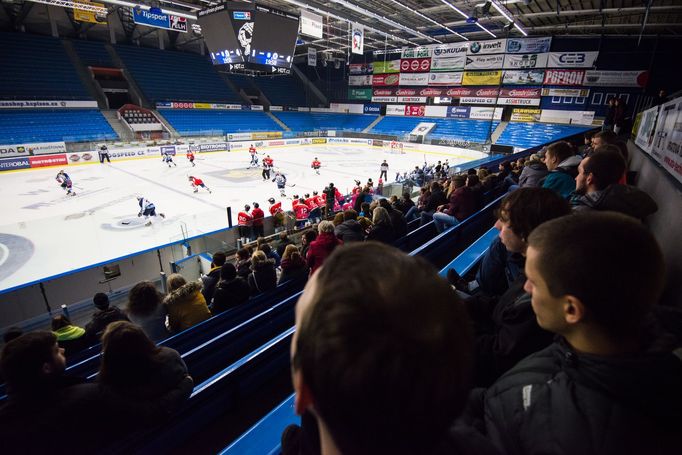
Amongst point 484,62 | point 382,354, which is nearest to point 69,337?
point 382,354

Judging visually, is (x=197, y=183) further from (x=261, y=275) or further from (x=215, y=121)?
(x=215, y=121)

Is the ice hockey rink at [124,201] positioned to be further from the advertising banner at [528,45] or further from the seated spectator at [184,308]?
the advertising banner at [528,45]

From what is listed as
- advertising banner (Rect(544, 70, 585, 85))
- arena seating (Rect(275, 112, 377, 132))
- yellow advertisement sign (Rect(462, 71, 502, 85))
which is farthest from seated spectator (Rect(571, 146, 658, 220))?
arena seating (Rect(275, 112, 377, 132))

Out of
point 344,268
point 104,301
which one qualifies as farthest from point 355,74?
point 344,268

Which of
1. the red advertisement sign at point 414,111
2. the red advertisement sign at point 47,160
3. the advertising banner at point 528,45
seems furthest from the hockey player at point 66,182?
the red advertisement sign at point 414,111

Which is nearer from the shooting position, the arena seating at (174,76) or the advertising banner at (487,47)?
the advertising banner at (487,47)

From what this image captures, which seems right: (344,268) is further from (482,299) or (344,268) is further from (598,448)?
(482,299)

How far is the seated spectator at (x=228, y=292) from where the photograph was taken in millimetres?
4227

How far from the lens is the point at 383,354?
52 cm

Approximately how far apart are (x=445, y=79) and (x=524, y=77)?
7894mm

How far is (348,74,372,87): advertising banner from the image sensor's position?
141 feet

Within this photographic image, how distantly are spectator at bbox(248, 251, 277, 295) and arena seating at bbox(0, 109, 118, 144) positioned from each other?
81.9 feet

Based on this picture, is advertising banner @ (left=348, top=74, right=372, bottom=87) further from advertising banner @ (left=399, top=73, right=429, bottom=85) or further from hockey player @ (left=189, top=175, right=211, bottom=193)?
hockey player @ (left=189, top=175, right=211, bottom=193)

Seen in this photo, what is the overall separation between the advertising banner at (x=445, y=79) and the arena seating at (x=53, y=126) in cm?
2960
